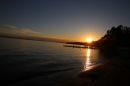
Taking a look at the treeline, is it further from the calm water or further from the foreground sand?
the foreground sand

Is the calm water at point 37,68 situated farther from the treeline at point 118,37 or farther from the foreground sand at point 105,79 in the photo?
the treeline at point 118,37

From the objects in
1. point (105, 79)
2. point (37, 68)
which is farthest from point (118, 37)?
point (105, 79)

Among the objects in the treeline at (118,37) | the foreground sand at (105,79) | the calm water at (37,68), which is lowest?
the calm water at (37,68)

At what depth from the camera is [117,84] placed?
8.80 metres

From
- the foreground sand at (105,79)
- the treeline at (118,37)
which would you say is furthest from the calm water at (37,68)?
the treeline at (118,37)

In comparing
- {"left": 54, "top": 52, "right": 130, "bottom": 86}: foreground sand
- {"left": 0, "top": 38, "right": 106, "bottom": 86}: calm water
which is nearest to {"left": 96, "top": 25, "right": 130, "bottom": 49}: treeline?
{"left": 0, "top": 38, "right": 106, "bottom": 86}: calm water

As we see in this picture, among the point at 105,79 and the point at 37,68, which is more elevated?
the point at 105,79

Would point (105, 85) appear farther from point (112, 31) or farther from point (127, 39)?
point (112, 31)

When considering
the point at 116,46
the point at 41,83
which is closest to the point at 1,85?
the point at 41,83

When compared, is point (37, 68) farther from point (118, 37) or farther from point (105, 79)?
point (118, 37)

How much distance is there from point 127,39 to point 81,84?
7495 cm

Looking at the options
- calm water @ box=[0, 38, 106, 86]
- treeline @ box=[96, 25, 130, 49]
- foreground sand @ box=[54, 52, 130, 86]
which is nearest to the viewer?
foreground sand @ box=[54, 52, 130, 86]

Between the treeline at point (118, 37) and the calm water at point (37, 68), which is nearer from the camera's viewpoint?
the calm water at point (37, 68)

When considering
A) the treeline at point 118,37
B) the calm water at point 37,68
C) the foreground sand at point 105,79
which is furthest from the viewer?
the treeline at point 118,37
